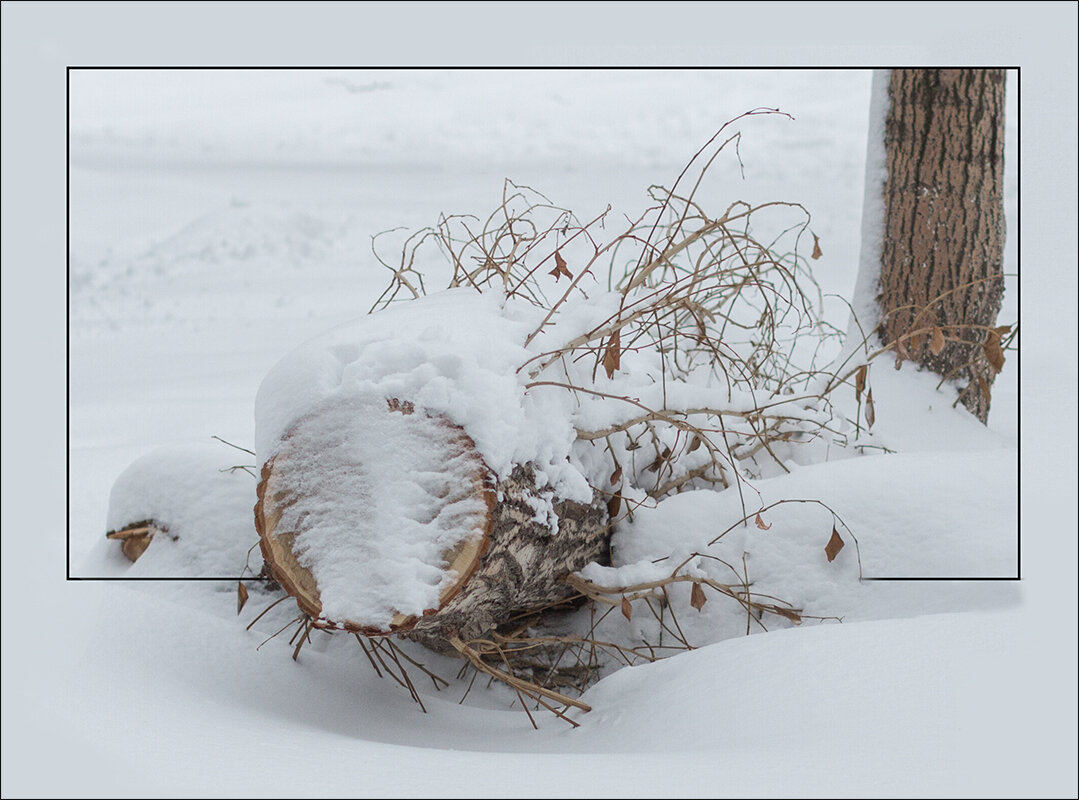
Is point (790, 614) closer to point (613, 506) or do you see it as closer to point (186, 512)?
point (613, 506)

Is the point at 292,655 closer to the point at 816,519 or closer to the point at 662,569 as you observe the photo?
the point at 662,569

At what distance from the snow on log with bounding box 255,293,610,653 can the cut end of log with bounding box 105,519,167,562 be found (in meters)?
0.79

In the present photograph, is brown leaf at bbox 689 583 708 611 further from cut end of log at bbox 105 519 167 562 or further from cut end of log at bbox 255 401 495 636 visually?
cut end of log at bbox 105 519 167 562

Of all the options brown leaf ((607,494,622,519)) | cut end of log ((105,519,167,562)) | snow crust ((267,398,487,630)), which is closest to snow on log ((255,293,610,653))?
snow crust ((267,398,487,630))

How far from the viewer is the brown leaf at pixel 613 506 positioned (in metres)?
2.06

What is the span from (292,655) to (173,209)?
155 centimetres

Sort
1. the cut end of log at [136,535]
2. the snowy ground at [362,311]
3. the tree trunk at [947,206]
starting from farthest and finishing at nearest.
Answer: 1. the tree trunk at [947,206]
2. the cut end of log at [136,535]
3. the snowy ground at [362,311]

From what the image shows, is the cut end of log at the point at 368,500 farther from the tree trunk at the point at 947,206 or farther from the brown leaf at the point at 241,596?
the tree trunk at the point at 947,206

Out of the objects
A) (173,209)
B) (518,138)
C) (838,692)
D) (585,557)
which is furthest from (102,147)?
(838,692)

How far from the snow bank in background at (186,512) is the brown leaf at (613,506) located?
789mm

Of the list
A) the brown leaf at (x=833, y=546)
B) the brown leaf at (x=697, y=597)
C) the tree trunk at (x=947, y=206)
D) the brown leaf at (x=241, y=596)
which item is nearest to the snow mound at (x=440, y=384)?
the brown leaf at (x=697, y=597)

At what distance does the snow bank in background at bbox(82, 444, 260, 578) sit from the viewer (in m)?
2.24

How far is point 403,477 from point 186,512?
945 mm

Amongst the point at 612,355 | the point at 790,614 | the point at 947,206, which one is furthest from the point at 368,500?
the point at 947,206
